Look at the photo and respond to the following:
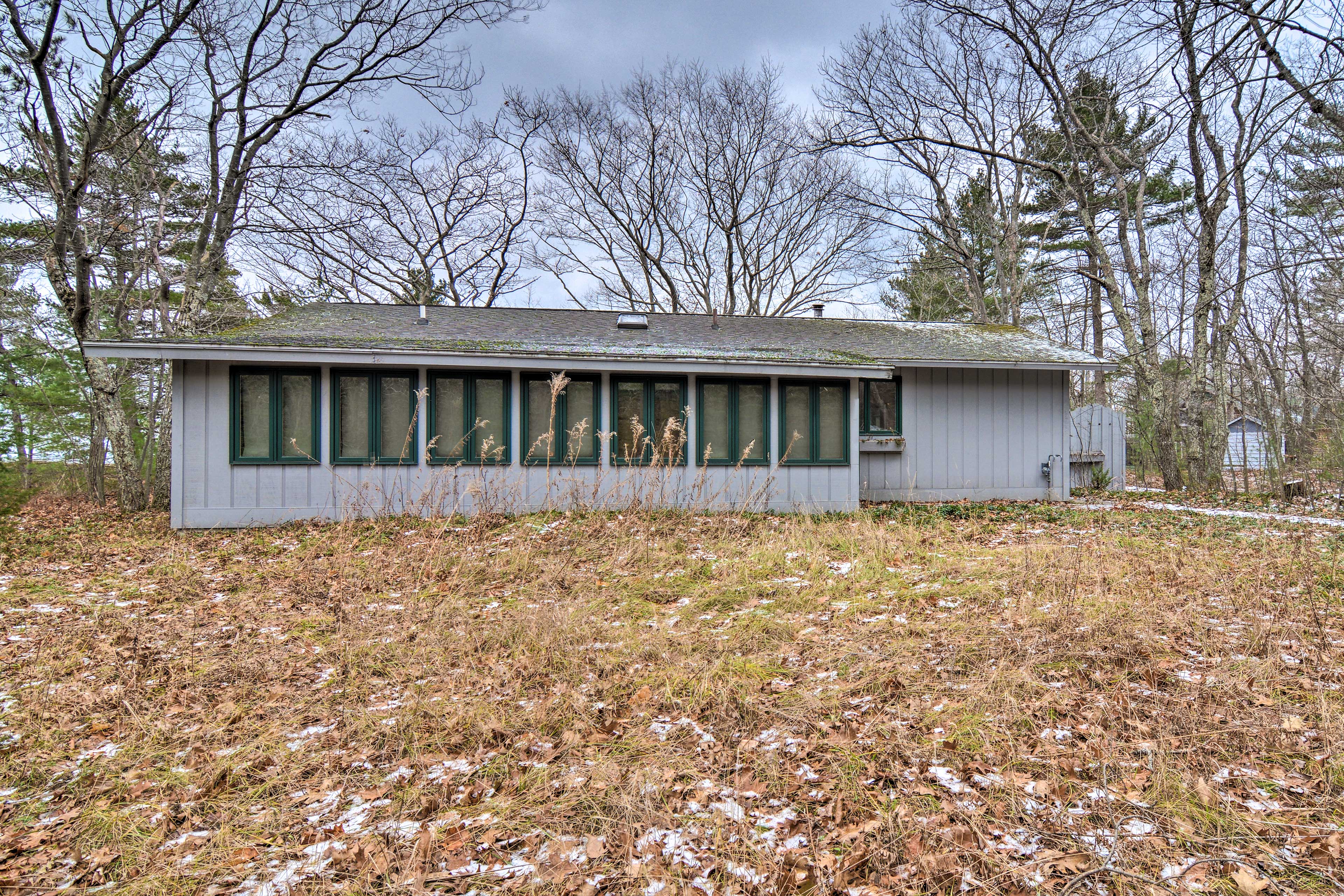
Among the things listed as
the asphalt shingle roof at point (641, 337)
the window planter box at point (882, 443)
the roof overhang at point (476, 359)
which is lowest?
the window planter box at point (882, 443)

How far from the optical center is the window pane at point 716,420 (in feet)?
29.6

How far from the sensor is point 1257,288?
12.2 metres

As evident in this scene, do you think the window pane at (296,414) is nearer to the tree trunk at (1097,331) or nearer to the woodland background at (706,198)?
the woodland background at (706,198)

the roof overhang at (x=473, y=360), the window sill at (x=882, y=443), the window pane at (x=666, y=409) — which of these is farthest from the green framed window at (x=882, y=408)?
the window pane at (x=666, y=409)

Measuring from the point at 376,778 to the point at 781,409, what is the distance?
24.4ft

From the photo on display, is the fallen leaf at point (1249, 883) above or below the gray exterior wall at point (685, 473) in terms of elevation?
below

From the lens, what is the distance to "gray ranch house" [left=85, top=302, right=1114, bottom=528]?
787cm

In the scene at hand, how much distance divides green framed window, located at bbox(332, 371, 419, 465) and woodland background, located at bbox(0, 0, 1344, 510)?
409 cm

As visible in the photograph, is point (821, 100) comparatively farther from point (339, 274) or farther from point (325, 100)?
point (339, 274)

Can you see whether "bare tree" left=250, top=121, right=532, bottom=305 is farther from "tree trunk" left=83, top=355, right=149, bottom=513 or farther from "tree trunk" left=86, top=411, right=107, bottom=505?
"tree trunk" left=83, top=355, right=149, bottom=513

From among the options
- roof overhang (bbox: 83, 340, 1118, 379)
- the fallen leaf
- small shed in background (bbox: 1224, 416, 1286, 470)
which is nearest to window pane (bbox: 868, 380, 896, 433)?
roof overhang (bbox: 83, 340, 1118, 379)

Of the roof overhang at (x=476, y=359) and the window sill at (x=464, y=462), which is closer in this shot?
the roof overhang at (x=476, y=359)

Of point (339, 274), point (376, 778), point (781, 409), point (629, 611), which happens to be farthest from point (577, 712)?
point (339, 274)

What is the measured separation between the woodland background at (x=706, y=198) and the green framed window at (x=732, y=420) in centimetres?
497
